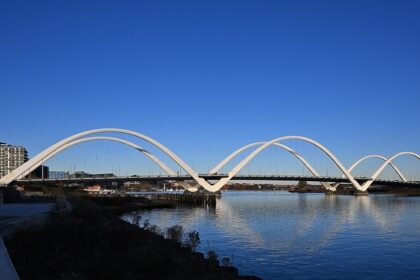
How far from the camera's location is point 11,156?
549 feet

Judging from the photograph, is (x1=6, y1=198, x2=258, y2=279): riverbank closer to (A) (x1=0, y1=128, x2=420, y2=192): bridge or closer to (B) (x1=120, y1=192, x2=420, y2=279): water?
(B) (x1=120, y1=192, x2=420, y2=279): water

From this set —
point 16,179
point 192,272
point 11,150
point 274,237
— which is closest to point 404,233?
point 274,237

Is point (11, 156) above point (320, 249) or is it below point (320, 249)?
above

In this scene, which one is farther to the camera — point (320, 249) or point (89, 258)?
point (320, 249)

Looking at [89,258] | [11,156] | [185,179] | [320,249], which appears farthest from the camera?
[11,156]

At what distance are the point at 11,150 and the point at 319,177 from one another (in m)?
112

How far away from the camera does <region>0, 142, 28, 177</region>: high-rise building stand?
16125cm

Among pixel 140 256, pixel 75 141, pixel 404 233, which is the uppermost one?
pixel 75 141

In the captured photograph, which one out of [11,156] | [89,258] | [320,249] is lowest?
[320,249]

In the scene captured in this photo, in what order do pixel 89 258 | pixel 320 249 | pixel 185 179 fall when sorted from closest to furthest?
pixel 89 258, pixel 320 249, pixel 185 179

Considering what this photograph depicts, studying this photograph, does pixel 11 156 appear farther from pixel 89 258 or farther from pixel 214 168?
pixel 89 258

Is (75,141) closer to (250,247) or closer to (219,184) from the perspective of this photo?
(219,184)

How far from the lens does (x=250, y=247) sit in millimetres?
26484

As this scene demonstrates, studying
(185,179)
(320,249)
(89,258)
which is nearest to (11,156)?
(185,179)
